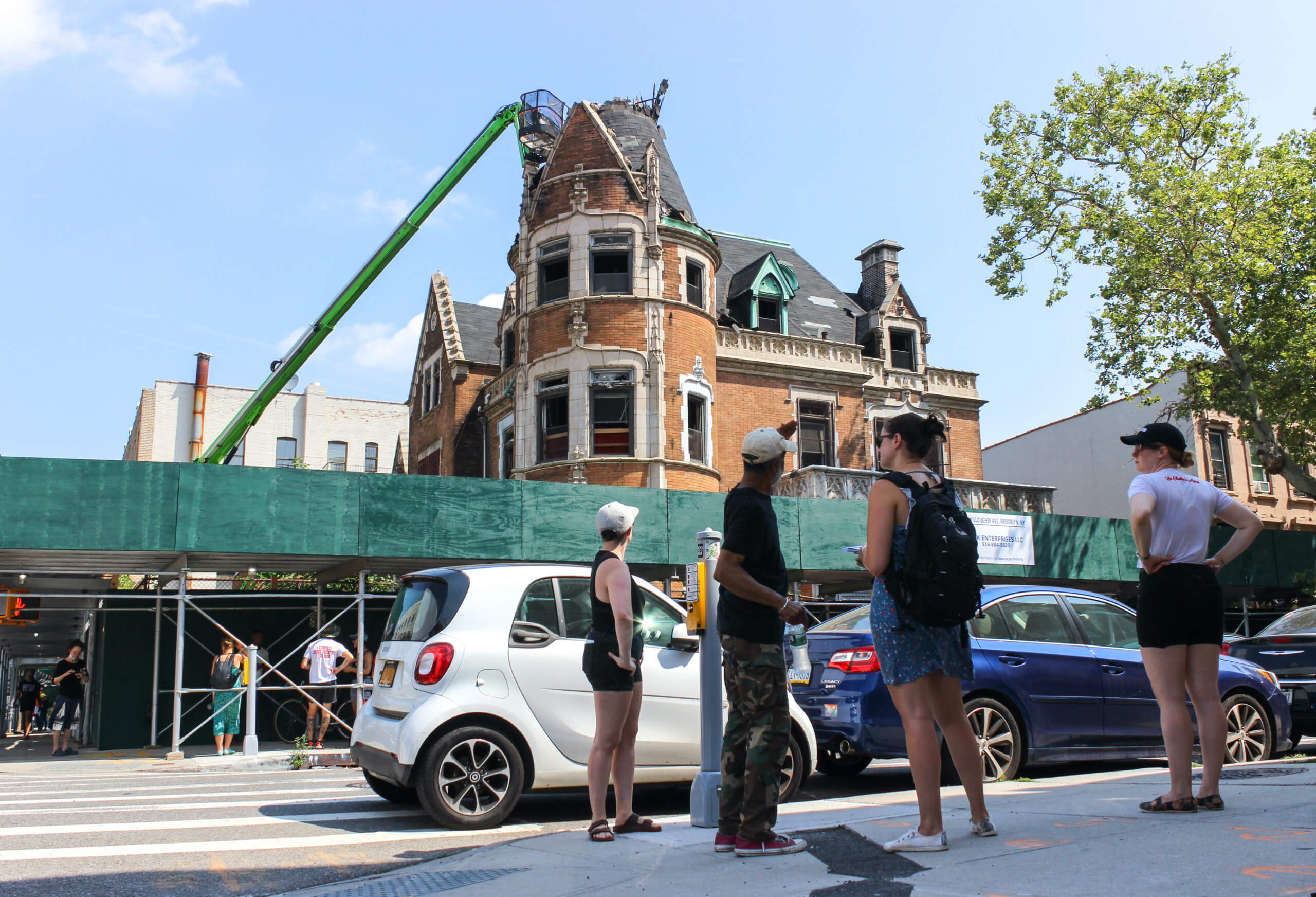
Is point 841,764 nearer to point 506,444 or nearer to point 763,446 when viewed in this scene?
point 763,446

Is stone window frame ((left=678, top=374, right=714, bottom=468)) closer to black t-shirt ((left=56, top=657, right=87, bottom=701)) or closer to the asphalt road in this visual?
black t-shirt ((left=56, top=657, right=87, bottom=701))

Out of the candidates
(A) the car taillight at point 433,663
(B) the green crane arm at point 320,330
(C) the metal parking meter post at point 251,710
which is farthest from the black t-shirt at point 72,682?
(A) the car taillight at point 433,663

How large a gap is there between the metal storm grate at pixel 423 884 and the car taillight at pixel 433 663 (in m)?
1.79

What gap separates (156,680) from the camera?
53.9 feet

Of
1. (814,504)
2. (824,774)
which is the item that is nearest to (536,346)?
(814,504)

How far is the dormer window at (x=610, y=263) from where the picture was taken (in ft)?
82.7

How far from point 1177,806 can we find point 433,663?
4253 millimetres

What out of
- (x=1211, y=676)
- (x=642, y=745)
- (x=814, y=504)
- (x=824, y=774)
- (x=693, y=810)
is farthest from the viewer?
(x=814, y=504)

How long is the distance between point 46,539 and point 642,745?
10.3 m

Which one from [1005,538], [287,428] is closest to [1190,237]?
[1005,538]

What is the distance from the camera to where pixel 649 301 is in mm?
24891

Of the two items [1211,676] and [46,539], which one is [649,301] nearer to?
[46,539]

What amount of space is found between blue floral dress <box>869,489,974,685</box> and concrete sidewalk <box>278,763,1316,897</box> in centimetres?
73

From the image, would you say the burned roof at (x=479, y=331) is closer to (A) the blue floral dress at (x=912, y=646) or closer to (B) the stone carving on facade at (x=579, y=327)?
(B) the stone carving on facade at (x=579, y=327)
